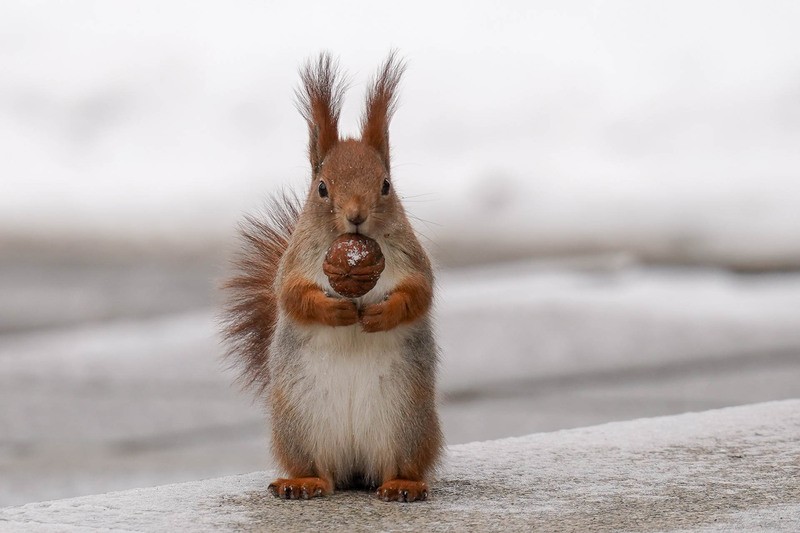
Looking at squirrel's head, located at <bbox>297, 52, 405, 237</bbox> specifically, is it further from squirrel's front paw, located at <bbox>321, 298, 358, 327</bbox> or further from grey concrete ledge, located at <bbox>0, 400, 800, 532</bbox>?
grey concrete ledge, located at <bbox>0, 400, 800, 532</bbox>

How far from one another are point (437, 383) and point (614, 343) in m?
2.51

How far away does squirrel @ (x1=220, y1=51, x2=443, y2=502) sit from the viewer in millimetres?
2059

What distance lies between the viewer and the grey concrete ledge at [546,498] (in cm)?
193

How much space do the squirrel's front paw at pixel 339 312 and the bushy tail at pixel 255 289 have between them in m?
0.44

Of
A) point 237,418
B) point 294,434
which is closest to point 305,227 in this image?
point 294,434

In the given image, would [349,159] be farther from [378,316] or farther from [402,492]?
[402,492]

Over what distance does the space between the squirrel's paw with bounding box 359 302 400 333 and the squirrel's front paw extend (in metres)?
0.02

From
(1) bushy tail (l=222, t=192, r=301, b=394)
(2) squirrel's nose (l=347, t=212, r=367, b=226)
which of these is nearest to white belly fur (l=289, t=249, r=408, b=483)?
(2) squirrel's nose (l=347, t=212, r=367, b=226)

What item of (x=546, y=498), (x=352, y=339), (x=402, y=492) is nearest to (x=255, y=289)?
(x=352, y=339)

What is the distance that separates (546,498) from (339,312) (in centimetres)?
47

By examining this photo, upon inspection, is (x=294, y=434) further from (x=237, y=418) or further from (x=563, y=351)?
(x=563, y=351)

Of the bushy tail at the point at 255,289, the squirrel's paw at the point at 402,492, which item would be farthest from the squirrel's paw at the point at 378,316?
the bushy tail at the point at 255,289

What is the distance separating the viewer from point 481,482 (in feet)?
7.52

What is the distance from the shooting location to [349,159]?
209cm
